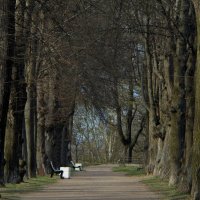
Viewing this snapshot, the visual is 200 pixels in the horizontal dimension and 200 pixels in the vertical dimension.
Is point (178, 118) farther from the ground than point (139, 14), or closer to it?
closer to it

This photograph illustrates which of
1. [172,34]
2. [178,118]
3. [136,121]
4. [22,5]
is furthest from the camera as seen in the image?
[136,121]

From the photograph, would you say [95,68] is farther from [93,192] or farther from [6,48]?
Answer: [6,48]

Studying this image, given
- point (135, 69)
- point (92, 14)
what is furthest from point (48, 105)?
point (92, 14)

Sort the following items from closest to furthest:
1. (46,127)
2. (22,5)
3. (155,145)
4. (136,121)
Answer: (22,5)
(155,145)
(46,127)
(136,121)

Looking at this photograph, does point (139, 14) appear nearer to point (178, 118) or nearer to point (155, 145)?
point (178, 118)

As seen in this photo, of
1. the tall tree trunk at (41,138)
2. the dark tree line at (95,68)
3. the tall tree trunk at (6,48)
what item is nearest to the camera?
the tall tree trunk at (6,48)

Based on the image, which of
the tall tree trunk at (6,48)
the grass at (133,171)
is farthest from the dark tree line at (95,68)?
the grass at (133,171)

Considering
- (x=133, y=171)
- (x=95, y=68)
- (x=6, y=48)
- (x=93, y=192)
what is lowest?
(x=93, y=192)

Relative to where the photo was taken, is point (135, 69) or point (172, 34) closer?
point (172, 34)

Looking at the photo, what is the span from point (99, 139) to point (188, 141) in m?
82.0

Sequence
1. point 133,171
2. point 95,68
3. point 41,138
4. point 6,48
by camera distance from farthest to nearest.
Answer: point 133,171 → point 41,138 → point 95,68 → point 6,48

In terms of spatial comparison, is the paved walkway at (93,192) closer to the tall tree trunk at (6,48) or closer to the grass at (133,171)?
the tall tree trunk at (6,48)

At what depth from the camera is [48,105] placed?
4731 centimetres

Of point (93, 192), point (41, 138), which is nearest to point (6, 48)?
point (93, 192)
